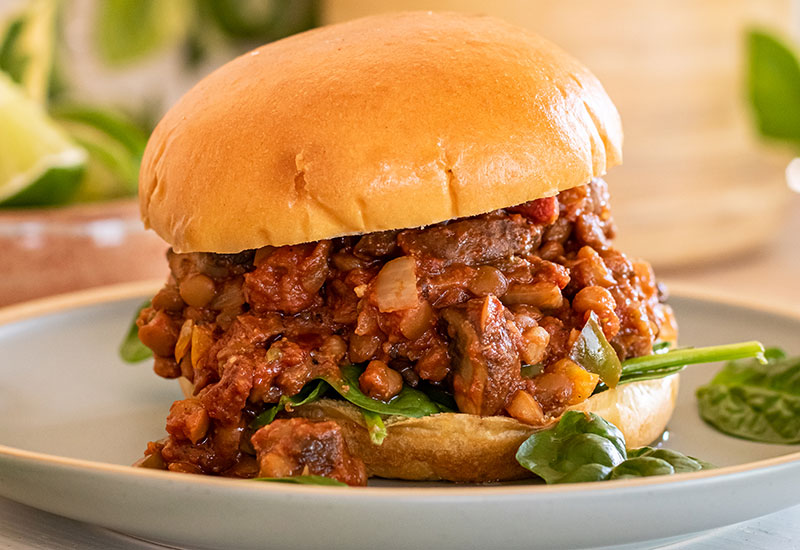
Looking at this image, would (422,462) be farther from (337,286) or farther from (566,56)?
(566,56)

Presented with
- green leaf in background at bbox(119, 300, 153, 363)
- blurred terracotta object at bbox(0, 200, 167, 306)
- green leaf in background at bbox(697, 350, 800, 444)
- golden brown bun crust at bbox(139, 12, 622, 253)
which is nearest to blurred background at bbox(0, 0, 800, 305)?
blurred terracotta object at bbox(0, 200, 167, 306)

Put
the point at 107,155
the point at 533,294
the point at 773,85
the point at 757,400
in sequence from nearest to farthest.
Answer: the point at 533,294 → the point at 757,400 → the point at 107,155 → the point at 773,85

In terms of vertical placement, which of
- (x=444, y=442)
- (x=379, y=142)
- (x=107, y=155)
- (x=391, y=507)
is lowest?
(x=107, y=155)

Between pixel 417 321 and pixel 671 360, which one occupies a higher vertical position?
pixel 417 321

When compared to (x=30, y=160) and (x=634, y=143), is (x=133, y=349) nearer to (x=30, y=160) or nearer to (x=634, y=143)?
(x=30, y=160)

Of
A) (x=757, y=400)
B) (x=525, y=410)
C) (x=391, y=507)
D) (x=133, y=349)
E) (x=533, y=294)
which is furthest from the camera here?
(x=133, y=349)

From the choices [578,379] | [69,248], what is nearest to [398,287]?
[578,379]

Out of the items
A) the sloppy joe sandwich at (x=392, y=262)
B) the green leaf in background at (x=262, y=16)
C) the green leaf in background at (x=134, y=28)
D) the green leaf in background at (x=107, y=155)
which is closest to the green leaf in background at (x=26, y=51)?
the green leaf in background at (x=107, y=155)
